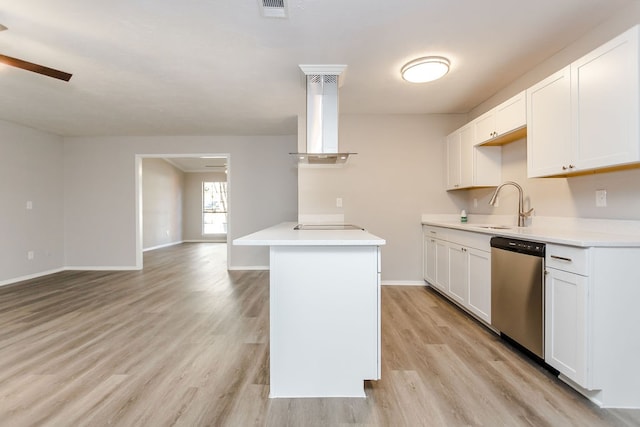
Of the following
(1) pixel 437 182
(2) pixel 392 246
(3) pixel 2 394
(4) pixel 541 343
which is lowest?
(3) pixel 2 394

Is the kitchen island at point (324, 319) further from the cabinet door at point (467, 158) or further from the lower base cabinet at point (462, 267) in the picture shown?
the cabinet door at point (467, 158)

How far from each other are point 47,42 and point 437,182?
4.36m

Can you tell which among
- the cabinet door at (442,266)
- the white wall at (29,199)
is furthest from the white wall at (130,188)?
the cabinet door at (442,266)

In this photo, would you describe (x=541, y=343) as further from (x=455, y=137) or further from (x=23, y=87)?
(x=23, y=87)

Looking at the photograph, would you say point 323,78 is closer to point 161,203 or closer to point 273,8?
point 273,8

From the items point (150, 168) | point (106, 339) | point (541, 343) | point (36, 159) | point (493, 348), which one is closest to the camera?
point (541, 343)

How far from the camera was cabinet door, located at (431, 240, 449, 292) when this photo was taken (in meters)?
3.41

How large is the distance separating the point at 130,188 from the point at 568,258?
247 inches

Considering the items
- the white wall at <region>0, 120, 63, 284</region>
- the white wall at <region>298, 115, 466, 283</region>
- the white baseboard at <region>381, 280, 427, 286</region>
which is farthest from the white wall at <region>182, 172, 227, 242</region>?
the white baseboard at <region>381, 280, 427, 286</region>

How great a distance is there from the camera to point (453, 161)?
3893 millimetres

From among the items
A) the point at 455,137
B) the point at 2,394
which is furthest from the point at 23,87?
the point at 455,137

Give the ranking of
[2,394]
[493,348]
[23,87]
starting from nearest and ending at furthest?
[2,394] → [493,348] → [23,87]

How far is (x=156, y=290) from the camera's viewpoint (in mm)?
4055

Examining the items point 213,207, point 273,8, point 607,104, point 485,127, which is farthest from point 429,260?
point 213,207
